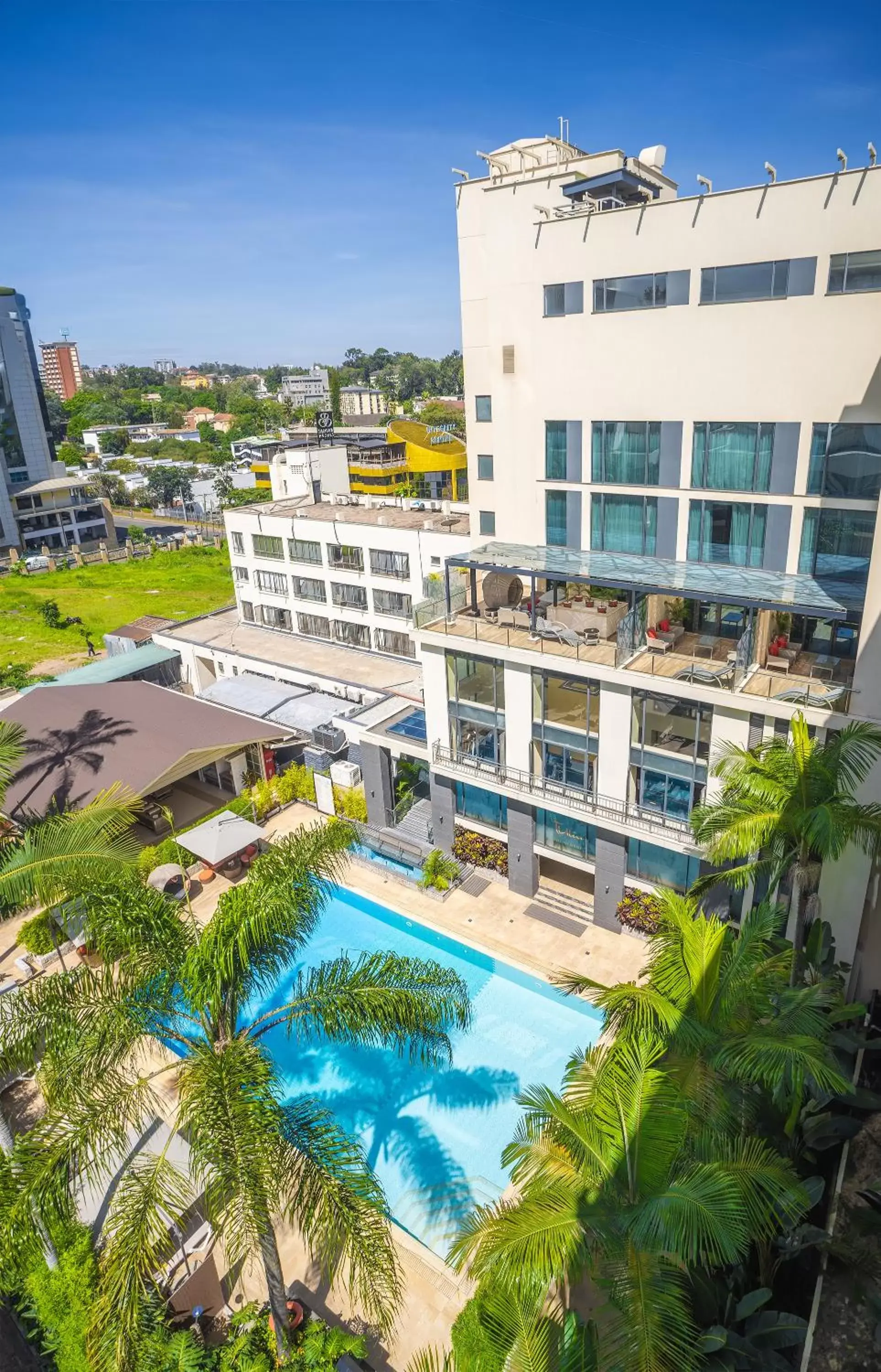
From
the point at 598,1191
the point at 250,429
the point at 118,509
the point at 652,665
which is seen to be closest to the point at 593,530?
the point at 652,665

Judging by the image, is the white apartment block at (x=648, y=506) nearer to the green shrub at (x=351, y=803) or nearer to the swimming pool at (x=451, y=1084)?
the swimming pool at (x=451, y=1084)

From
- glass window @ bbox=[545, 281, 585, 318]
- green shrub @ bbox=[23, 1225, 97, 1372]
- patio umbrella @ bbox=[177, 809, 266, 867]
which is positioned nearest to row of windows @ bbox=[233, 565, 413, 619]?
patio umbrella @ bbox=[177, 809, 266, 867]

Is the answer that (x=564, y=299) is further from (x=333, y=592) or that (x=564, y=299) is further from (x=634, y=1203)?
(x=634, y=1203)

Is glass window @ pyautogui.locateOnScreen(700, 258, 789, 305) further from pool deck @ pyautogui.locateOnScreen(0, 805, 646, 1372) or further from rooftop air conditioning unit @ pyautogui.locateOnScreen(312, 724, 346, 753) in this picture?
rooftop air conditioning unit @ pyautogui.locateOnScreen(312, 724, 346, 753)

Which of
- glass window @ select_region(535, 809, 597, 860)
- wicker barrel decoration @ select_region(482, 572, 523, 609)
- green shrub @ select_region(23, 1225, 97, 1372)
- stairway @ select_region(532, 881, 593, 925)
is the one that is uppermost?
wicker barrel decoration @ select_region(482, 572, 523, 609)

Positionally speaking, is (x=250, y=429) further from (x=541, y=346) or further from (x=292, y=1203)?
(x=292, y=1203)

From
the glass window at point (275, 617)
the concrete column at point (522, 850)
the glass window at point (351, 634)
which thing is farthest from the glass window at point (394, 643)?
the concrete column at point (522, 850)

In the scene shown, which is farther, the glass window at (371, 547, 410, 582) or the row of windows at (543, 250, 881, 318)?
the glass window at (371, 547, 410, 582)
